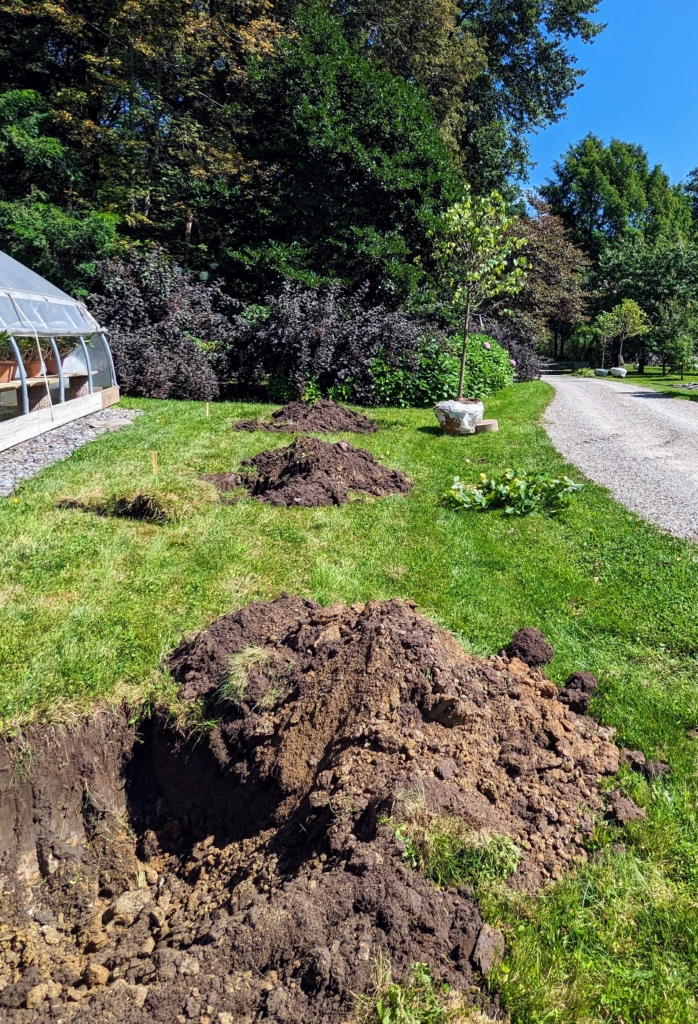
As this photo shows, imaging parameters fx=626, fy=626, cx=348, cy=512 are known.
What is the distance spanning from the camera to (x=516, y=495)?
6.39 m

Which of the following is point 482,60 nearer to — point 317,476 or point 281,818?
point 317,476

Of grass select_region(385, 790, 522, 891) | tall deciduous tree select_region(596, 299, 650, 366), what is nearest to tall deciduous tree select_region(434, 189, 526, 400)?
grass select_region(385, 790, 522, 891)

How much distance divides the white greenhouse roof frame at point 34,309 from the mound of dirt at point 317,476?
179 inches

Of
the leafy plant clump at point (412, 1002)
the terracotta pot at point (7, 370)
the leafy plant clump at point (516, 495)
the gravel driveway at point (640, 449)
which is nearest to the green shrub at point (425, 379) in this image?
the gravel driveway at point (640, 449)

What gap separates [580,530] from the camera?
5801mm

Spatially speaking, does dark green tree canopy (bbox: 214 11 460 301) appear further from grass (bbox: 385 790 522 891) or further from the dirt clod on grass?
grass (bbox: 385 790 522 891)

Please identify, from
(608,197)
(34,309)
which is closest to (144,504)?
(34,309)

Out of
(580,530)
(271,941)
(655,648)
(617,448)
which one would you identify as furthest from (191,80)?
(271,941)

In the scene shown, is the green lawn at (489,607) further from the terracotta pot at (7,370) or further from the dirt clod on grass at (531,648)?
the terracotta pot at (7,370)

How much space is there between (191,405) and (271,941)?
1056 centimetres

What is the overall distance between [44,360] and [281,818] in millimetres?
9212

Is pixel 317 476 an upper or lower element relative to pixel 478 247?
lower

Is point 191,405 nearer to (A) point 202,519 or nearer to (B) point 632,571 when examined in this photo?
(A) point 202,519

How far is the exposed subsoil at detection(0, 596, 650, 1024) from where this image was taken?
80.0 inches
